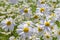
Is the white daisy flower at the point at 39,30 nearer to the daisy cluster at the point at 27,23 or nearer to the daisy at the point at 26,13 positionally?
the daisy cluster at the point at 27,23

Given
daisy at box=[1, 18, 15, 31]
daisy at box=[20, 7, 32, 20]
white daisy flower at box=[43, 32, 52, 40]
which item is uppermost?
daisy at box=[20, 7, 32, 20]

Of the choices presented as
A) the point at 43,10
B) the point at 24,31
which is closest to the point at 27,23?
the point at 24,31

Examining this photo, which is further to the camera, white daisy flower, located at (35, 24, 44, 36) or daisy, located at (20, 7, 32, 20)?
daisy, located at (20, 7, 32, 20)

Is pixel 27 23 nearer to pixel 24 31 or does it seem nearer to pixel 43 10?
pixel 24 31

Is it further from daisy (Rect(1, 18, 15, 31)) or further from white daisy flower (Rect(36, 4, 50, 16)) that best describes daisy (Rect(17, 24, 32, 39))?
white daisy flower (Rect(36, 4, 50, 16))

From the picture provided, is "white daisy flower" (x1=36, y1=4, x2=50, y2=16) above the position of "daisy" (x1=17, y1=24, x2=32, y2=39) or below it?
above

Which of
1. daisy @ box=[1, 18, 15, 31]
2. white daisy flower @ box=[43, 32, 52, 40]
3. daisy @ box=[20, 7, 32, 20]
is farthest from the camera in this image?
daisy @ box=[20, 7, 32, 20]

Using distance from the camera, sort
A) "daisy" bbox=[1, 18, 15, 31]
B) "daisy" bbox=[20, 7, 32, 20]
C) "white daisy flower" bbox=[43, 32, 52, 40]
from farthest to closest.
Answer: "daisy" bbox=[20, 7, 32, 20] → "daisy" bbox=[1, 18, 15, 31] → "white daisy flower" bbox=[43, 32, 52, 40]

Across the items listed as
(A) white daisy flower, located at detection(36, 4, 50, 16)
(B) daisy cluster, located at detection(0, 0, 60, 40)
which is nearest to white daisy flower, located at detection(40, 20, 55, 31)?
(B) daisy cluster, located at detection(0, 0, 60, 40)
